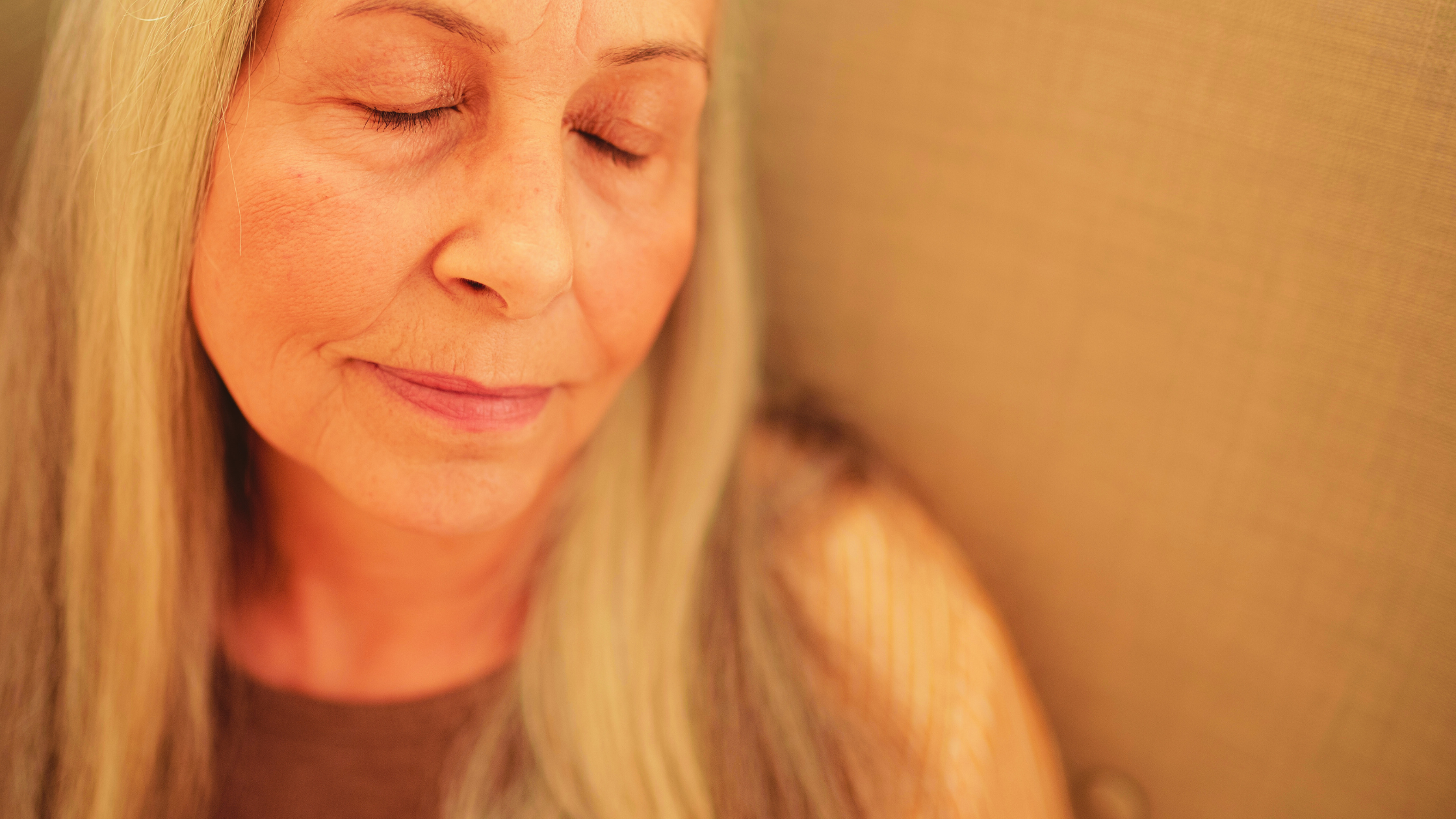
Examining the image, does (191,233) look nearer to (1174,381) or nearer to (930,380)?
(930,380)

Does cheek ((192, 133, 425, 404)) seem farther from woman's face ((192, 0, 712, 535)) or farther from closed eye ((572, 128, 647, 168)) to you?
closed eye ((572, 128, 647, 168))

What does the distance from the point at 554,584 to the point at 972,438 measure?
0.42 m

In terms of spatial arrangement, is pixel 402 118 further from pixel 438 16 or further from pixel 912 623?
pixel 912 623

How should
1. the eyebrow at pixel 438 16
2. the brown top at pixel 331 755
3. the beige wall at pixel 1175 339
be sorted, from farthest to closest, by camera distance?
the brown top at pixel 331 755
the beige wall at pixel 1175 339
the eyebrow at pixel 438 16

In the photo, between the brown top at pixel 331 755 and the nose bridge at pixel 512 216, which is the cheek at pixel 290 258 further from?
the brown top at pixel 331 755

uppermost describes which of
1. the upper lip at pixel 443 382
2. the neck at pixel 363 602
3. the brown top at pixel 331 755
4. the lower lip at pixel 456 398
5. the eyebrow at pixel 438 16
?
the eyebrow at pixel 438 16

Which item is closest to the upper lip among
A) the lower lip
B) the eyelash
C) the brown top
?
the lower lip

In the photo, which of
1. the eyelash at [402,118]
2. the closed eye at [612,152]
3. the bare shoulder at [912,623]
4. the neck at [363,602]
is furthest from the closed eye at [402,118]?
the bare shoulder at [912,623]

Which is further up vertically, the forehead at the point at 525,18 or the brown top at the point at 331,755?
the forehead at the point at 525,18

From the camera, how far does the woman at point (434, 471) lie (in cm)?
60

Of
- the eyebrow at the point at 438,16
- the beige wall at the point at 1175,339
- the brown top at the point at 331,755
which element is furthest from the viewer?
the brown top at the point at 331,755

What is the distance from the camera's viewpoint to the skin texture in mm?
583

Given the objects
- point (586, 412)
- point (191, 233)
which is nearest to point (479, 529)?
point (586, 412)

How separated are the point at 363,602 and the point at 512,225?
436 mm
